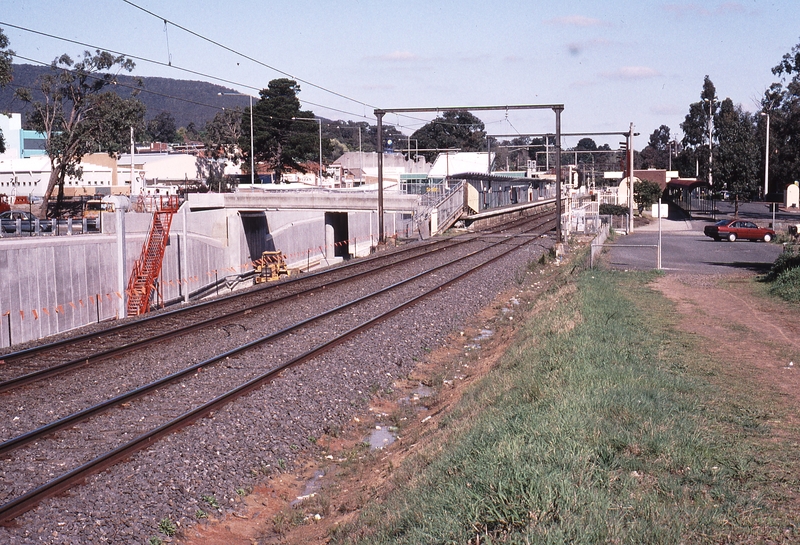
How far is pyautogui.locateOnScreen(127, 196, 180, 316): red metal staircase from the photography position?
92.2 ft

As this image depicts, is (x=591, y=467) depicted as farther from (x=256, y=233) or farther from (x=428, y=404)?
(x=256, y=233)

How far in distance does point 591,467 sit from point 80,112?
2186 inches

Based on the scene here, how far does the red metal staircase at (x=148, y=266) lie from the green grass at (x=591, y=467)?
19.4 m

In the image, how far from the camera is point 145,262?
3033 cm

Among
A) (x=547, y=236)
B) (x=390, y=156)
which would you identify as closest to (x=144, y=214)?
(x=547, y=236)

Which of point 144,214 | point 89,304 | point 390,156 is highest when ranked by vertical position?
point 390,156

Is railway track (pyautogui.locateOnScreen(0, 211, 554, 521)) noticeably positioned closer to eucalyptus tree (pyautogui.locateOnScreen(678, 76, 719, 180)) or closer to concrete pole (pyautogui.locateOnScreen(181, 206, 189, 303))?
concrete pole (pyautogui.locateOnScreen(181, 206, 189, 303))

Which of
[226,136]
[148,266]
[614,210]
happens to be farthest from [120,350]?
[226,136]

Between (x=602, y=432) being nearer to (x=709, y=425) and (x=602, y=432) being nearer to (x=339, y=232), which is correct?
(x=709, y=425)

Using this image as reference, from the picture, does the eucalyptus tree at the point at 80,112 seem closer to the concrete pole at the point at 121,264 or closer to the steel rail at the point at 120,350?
the concrete pole at the point at 121,264

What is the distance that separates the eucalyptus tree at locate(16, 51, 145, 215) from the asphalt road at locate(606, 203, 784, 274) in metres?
35.8

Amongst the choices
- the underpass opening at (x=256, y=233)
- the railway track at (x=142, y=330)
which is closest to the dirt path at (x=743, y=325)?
the railway track at (x=142, y=330)

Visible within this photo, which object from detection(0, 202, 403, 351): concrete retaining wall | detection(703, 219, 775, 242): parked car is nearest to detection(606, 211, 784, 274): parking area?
detection(703, 219, 775, 242): parked car

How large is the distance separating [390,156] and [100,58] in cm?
6112
